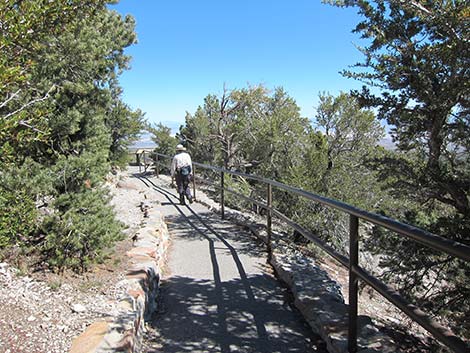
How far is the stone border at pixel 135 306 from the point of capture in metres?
2.45

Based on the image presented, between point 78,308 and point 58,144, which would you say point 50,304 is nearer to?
point 78,308

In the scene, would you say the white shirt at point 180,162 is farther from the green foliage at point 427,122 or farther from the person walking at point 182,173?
the green foliage at point 427,122

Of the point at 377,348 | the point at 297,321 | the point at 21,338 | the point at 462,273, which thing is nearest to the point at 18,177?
the point at 21,338

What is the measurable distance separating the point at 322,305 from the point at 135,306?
166 centimetres

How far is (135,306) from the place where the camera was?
3047mm

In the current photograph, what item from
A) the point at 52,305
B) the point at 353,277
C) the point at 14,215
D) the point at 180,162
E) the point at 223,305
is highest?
the point at 180,162

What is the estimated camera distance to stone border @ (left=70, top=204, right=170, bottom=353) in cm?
245

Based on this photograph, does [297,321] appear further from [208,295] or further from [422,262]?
[422,262]

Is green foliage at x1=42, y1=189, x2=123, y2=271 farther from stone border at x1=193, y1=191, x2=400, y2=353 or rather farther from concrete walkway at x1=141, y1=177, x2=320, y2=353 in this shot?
stone border at x1=193, y1=191, x2=400, y2=353

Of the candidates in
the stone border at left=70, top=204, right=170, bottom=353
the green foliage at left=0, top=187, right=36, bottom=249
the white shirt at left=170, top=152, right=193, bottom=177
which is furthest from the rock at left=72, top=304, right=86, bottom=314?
the white shirt at left=170, top=152, right=193, bottom=177

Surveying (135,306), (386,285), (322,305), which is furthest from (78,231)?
(386,285)

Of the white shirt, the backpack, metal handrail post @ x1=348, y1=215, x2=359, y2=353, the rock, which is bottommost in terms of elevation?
the rock

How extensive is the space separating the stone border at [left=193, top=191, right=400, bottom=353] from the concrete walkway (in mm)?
126

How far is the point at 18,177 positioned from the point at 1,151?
0.40 meters
